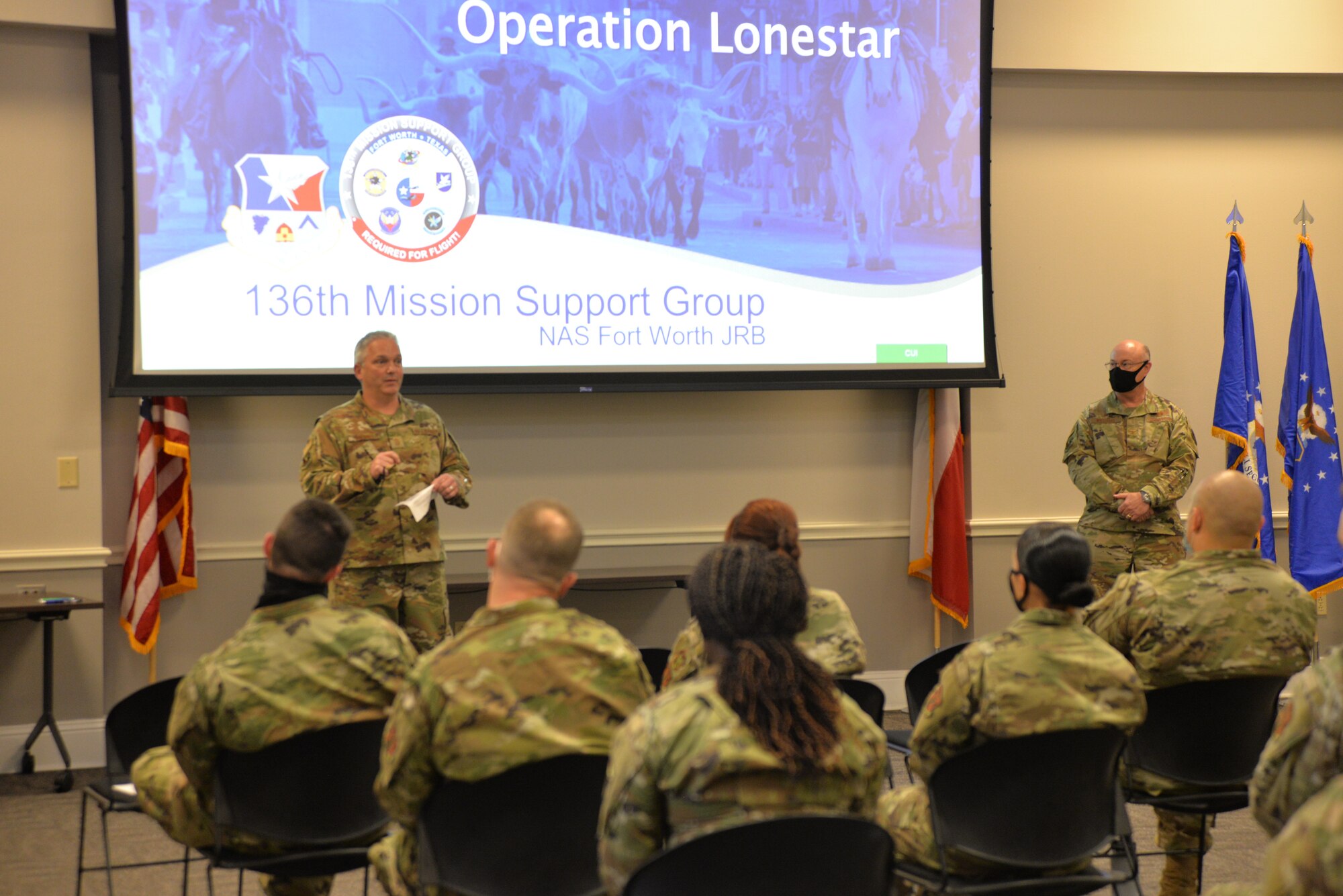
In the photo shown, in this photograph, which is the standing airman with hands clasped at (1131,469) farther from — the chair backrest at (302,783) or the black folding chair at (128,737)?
the black folding chair at (128,737)

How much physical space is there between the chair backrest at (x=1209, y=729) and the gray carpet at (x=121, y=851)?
2.61 ft

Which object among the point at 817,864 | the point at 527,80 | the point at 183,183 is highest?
the point at 527,80

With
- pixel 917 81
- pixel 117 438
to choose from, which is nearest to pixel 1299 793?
pixel 917 81

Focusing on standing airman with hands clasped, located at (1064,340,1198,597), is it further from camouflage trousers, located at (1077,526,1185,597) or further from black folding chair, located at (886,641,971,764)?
black folding chair, located at (886,641,971,764)

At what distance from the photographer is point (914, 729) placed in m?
2.24

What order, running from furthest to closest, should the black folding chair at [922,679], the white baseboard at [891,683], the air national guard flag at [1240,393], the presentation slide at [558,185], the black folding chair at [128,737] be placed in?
the white baseboard at [891,683]
the air national guard flag at [1240,393]
the presentation slide at [558,185]
the black folding chair at [922,679]
the black folding chair at [128,737]

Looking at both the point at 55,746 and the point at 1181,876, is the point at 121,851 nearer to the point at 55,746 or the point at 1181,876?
the point at 55,746

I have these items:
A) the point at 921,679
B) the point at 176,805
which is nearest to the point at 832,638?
the point at 921,679

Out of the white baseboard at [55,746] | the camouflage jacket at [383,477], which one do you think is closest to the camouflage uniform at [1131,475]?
the camouflage jacket at [383,477]

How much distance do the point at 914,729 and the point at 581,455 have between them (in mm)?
3114

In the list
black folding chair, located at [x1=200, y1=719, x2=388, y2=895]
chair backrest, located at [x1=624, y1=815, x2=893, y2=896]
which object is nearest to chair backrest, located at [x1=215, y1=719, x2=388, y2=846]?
black folding chair, located at [x1=200, y1=719, x2=388, y2=895]

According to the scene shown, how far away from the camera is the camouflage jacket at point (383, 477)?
12.9 ft

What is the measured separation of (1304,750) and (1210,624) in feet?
3.46

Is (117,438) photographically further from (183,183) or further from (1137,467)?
(1137,467)
